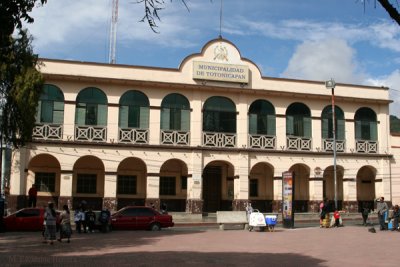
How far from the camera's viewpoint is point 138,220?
25688 millimetres

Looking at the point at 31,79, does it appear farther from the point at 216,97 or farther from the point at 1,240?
the point at 216,97

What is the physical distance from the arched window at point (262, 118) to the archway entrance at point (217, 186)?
319cm

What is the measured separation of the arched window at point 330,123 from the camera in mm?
36906

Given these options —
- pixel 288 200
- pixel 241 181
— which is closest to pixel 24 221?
pixel 288 200

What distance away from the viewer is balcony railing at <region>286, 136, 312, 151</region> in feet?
118

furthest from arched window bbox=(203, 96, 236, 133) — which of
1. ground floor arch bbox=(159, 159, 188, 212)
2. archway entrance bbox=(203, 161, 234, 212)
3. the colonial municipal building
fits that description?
ground floor arch bbox=(159, 159, 188, 212)

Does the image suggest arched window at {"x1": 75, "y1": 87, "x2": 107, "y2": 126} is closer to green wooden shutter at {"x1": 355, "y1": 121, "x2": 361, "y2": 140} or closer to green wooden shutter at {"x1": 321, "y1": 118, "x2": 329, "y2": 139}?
green wooden shutter at {"x1": 321, "y1": 118, "x2": 329, "y2": 139}

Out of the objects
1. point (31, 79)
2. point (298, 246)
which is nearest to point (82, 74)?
point (31, 79)

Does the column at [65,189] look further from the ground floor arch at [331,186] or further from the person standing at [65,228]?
the ground floor arch at [331,186]

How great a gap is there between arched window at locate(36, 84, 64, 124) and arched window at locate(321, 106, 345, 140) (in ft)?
58.3

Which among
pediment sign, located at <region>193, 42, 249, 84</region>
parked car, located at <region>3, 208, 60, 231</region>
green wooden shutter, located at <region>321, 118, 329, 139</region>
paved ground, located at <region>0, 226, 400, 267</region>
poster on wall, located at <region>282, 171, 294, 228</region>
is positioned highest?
pediment sign, located at <region>193, 42, 249, 84</region>

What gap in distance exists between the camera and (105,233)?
23.7 metres

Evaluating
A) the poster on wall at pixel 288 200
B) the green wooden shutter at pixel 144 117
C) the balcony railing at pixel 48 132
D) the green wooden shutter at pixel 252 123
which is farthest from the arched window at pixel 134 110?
the poster on wall at pixel 288 200

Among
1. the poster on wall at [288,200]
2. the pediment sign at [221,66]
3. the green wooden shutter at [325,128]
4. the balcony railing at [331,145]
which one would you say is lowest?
the poster on wall at [288,200]
